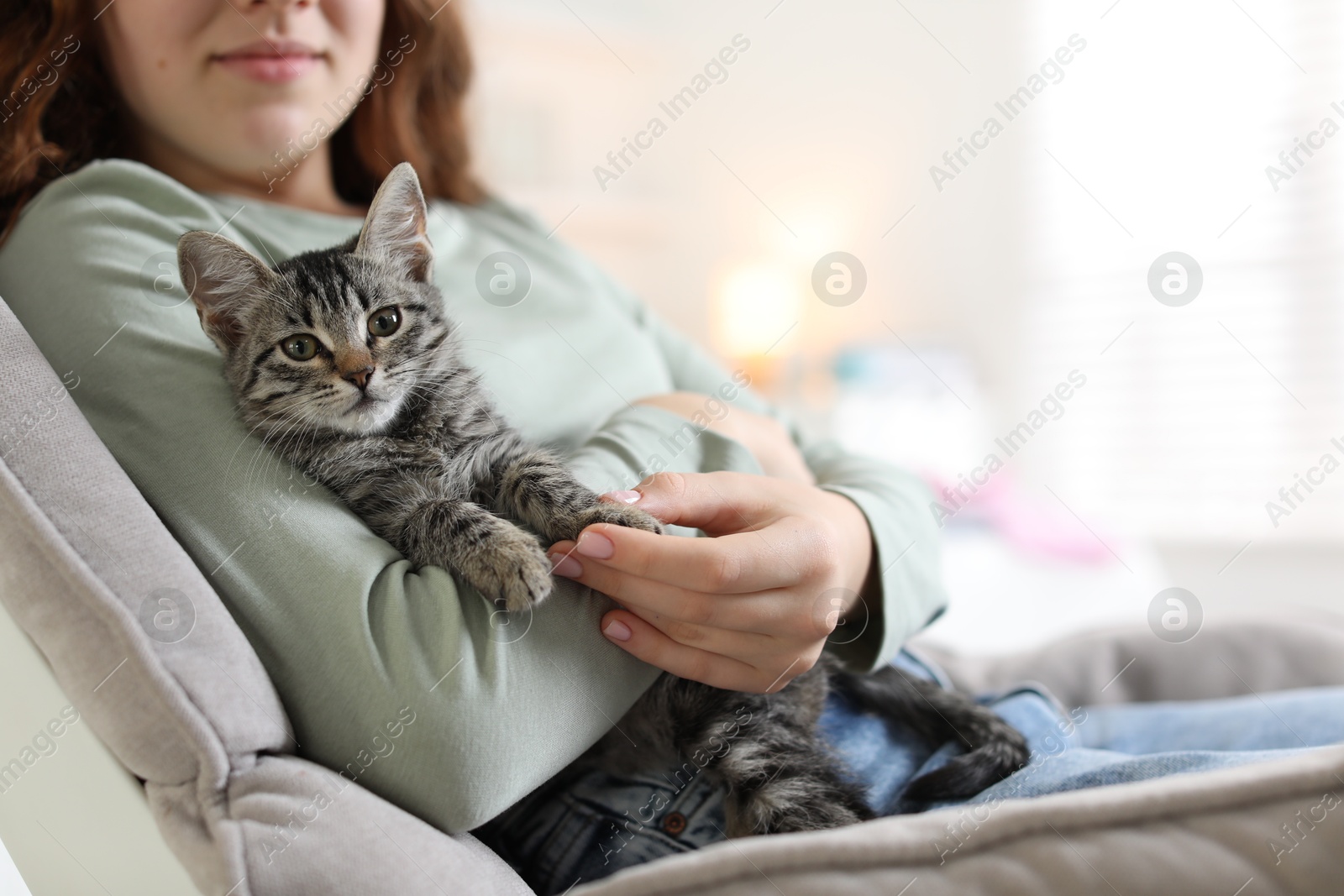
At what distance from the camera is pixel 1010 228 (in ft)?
14.9

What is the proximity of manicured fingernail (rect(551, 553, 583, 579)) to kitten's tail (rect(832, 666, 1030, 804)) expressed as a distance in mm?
449

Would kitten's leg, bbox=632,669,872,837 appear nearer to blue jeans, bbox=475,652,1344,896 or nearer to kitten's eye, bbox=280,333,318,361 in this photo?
blue jeans, bbox=475,652,1344,896

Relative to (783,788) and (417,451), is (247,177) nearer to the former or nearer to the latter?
(417,451)

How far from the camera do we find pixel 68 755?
74 cm

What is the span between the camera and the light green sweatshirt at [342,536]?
732 millimetres

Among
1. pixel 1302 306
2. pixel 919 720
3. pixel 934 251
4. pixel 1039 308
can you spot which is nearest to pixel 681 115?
pixel 934 251

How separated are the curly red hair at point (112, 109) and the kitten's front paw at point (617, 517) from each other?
828mm

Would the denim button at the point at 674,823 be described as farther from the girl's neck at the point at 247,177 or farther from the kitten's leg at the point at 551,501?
the girl's neck at the point at 247,177

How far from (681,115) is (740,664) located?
450 cm

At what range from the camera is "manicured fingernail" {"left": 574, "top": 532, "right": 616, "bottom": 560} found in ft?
2.55

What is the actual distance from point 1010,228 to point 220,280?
4.47 m

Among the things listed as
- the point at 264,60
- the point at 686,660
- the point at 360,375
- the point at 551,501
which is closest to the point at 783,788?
the point at 686,660

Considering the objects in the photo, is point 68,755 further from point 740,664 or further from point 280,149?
point 280,149

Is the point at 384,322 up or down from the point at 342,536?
up
